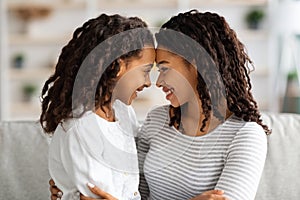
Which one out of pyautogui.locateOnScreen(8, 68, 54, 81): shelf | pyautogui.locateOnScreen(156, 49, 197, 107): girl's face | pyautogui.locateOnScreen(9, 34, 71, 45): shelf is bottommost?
pyautogui.locateOnScreen(8, 68, 54, 81): shelf

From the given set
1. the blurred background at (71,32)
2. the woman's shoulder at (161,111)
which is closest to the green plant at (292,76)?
the blurred background at (71,32)

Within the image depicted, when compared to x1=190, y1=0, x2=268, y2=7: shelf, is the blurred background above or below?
below

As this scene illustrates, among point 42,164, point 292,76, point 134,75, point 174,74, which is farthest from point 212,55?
point 292,76

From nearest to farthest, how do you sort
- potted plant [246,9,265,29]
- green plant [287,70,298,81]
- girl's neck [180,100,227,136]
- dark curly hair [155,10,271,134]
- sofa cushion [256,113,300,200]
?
dark curly hair [155,10,271,134]
girl's neck [180,100,227,136]
sofa cushion [256,113,300,200]
green plant [287,70,298,81]
potted plant [246,9,265,29]

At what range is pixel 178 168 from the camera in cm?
166

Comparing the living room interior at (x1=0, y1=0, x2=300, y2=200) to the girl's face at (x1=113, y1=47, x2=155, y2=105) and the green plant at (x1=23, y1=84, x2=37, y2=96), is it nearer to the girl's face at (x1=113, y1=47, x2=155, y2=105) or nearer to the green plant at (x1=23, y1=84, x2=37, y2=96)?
the green plant at (x1=23, y1=84, x2=37, y2=96)

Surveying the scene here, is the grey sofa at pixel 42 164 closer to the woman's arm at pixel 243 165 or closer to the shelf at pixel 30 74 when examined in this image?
the woman's arm at pixel 243 165

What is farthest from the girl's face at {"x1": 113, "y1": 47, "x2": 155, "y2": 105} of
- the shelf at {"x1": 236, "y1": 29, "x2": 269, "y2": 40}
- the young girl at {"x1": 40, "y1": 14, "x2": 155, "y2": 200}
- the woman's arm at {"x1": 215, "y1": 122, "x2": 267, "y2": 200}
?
the shelf at {"x1": 236, "y1": 29, "x2": 269, "y2": 40}

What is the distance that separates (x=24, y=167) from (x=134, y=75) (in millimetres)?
686

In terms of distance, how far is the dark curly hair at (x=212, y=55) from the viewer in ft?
5.05

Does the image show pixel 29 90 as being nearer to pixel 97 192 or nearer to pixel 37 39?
pixel 37 39

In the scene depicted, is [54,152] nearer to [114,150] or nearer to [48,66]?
[114,150]

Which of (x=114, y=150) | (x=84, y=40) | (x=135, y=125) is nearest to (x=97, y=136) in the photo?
(x=114, y=150)

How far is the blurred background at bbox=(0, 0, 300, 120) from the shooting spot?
17.0ft
